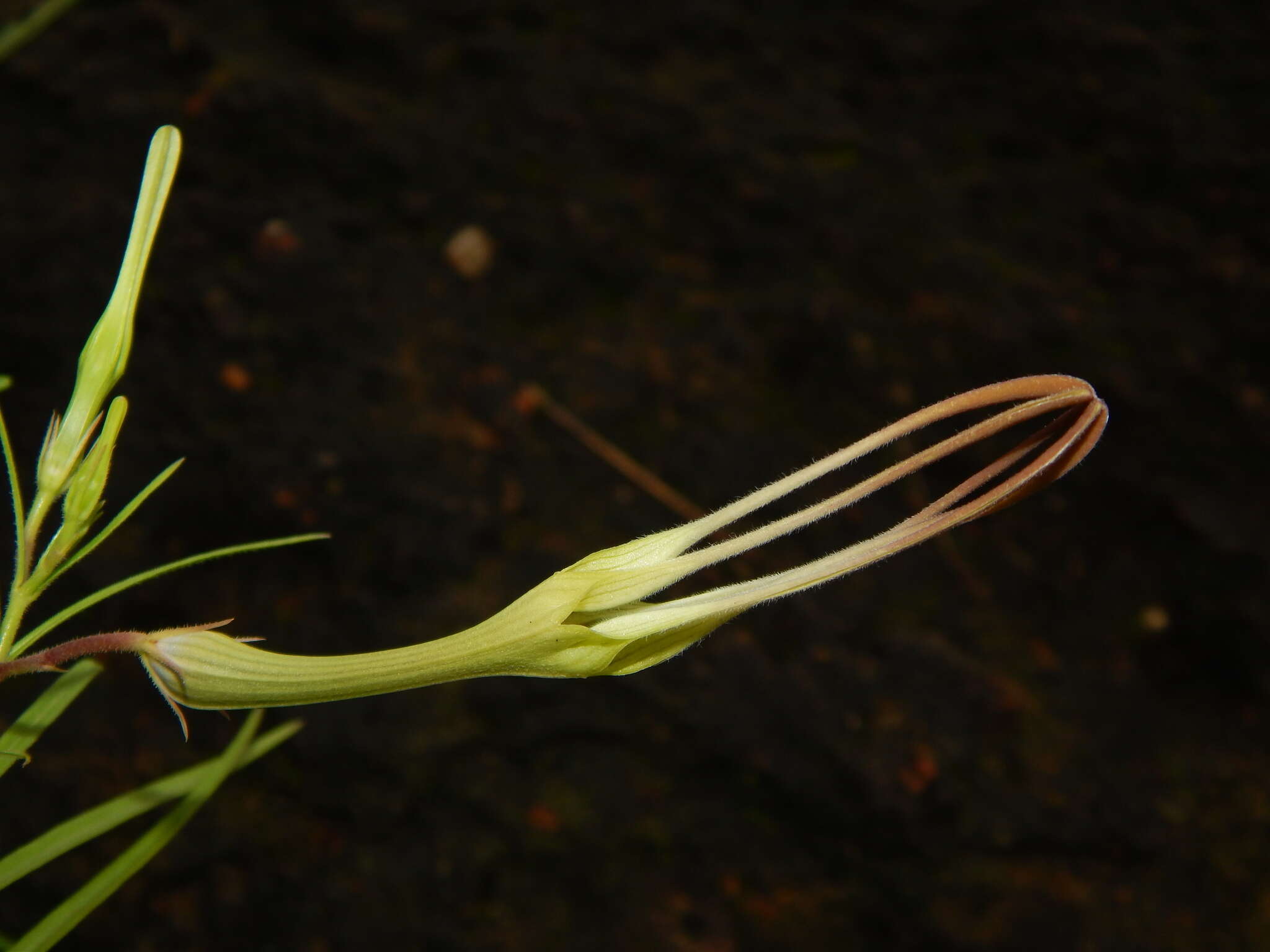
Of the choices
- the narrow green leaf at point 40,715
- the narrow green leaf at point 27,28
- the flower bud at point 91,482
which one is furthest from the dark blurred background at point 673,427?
the flower bud at point 91,482

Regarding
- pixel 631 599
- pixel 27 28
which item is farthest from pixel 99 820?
pixel 27 28

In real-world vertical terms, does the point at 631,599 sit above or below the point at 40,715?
above

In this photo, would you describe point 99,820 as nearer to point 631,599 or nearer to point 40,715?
point 40,715

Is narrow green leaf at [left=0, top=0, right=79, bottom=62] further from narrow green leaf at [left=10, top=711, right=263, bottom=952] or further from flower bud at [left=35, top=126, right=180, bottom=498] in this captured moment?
narrow green leaf at [left=10, top=711, right=263, bottom=952]

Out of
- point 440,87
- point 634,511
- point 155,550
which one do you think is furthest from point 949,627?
point 440,87

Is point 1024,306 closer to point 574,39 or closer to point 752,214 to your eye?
point 752,214

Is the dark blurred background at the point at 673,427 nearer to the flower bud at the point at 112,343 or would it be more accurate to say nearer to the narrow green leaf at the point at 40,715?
the narrow green leaf at the point at 40,715

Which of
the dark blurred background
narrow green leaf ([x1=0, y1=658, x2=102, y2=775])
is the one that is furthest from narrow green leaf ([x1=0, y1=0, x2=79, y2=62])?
narrow green leaf ([x1=0, y1=658, x2=102, y2=775])
